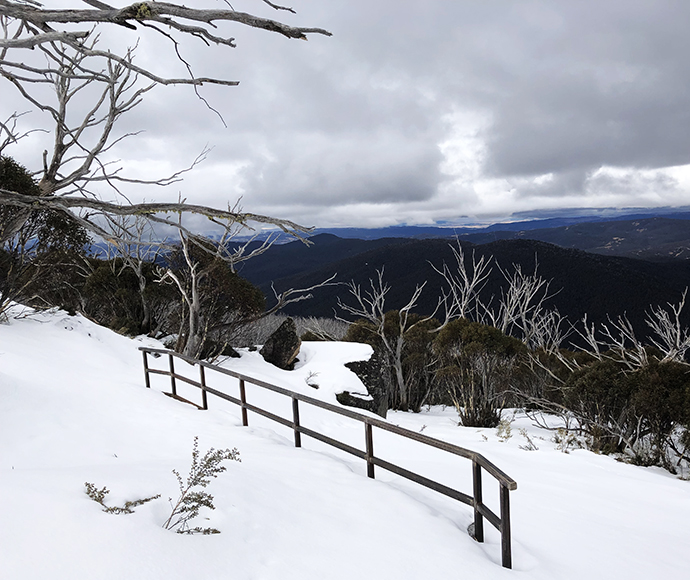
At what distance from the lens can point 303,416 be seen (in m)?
9.01

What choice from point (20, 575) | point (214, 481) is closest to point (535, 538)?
point (214, 481)

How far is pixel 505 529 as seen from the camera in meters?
2.95

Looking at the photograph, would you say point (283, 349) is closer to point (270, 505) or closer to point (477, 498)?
point (270, 505)

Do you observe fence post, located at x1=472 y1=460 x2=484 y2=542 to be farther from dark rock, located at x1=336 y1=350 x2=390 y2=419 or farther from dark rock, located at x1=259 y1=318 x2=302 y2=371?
Result: dark rock, located at x1=259 y1=318 x2=302 y2=371

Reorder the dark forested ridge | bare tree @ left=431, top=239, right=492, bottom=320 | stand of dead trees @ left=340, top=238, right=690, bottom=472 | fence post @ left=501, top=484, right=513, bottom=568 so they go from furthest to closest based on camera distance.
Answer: the dark forested ridge, bare tree @ left=431, top=239, right=492, bottom=320, stand of dead trees @ left=340, top=238, right=690, bottom=472, fence post @ left=501, top=484, right=513, bottom=568

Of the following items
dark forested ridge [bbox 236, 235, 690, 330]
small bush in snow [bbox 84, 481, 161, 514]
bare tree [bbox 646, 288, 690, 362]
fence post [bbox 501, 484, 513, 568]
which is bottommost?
dark forested ridge [bbox 236, 235, 690, 330]

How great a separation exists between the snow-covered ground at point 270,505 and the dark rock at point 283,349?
634 centimetres

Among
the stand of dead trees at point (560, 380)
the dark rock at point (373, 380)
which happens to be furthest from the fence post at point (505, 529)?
the dark rock at point (373, 380)

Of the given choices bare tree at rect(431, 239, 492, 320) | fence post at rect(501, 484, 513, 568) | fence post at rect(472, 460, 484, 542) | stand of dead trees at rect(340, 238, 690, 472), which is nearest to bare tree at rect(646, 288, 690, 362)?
stand of dead trees at rect(340, 238, 690, 472)

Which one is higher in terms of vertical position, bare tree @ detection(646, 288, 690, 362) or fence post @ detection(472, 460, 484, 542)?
fence post @ detection(472, 460, 484, 542)

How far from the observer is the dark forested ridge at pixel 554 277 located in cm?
6944

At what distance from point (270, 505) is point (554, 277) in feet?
279

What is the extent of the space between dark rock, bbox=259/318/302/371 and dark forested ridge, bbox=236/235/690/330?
113ft

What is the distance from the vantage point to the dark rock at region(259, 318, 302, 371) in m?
14.3
